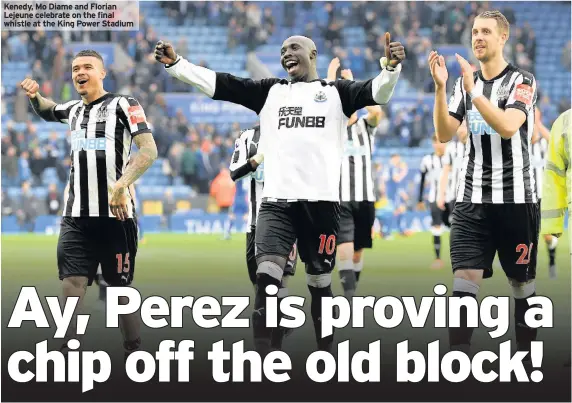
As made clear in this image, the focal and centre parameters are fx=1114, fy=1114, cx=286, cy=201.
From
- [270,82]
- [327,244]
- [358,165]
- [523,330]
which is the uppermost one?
[270,82]

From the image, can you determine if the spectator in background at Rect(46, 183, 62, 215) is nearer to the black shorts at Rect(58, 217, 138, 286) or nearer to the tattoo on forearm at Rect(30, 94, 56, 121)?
the tattoo on forearm at Rect(30, 94, 56, 121)

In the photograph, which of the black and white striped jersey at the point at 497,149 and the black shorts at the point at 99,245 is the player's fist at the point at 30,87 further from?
the black and white striped jersey at the point at 497,149

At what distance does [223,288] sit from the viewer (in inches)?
483

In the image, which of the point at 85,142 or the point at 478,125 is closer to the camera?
the point at 478,125

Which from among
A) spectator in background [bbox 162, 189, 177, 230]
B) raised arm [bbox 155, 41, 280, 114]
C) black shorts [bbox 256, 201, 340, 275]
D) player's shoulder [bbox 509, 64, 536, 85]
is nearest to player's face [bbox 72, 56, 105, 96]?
raised arm [bbox 155, 41, 280, 114]

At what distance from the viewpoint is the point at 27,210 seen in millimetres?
26250

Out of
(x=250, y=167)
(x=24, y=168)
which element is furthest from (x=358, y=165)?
(x=24, y=168)

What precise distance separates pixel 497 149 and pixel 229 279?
22.9 feet

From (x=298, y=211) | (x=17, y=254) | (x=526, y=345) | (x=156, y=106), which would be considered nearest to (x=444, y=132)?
(x=298, y=211)

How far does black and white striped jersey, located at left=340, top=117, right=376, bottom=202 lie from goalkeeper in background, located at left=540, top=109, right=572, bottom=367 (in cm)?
399

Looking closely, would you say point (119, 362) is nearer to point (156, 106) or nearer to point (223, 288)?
point (223, 288)

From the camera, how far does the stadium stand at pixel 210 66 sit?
27.5 meters

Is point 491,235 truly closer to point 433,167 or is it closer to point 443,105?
point 443,105

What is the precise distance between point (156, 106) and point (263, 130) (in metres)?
22.5
